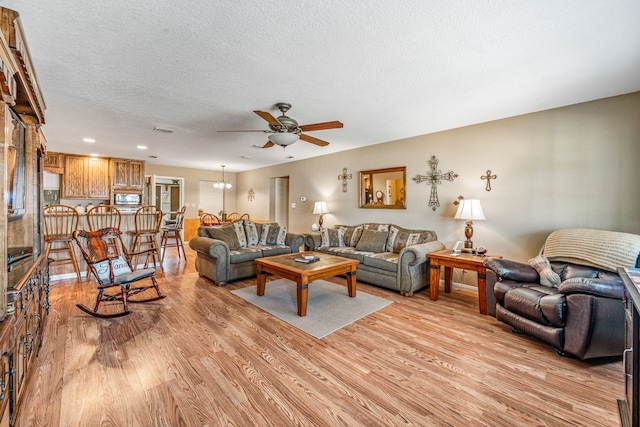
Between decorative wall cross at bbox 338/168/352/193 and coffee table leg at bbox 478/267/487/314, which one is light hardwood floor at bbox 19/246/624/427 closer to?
coffee table leg at bbox 478/267/487/314

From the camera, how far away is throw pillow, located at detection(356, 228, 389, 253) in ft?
14.9

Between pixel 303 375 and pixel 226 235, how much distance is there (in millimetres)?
3166

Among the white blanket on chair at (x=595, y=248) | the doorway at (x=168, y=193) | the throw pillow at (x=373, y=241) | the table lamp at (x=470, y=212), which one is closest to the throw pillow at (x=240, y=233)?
the throw pillow at (x=373, y=241)

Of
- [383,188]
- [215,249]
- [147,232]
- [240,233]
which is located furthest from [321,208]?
[147,232]

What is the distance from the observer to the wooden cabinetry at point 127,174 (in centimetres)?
683

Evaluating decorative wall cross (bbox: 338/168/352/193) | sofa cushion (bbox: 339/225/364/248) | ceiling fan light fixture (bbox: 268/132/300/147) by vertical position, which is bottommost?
sofa cushion (bbox: 339/225/364/248)

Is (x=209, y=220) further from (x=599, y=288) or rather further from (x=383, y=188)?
(x=599, y=288)

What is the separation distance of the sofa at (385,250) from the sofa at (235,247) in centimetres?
59

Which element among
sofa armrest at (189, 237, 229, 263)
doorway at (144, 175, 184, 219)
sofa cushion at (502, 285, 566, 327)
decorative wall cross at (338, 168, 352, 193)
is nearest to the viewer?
sofa cushion at (502, 285, 566, 327)

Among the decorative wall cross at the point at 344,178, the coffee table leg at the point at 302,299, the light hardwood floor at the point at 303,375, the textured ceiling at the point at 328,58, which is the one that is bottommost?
the light hardwood floor at the point at 303,375

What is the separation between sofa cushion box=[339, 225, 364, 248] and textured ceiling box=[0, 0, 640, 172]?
6.65 feet

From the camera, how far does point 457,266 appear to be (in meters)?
3.41

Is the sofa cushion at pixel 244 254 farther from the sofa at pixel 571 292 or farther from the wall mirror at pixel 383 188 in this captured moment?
the sofa at pixel 571 292

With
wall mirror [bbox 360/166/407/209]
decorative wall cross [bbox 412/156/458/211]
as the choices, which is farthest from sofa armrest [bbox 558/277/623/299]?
wall mirror [bbox 360/166/407/209]
